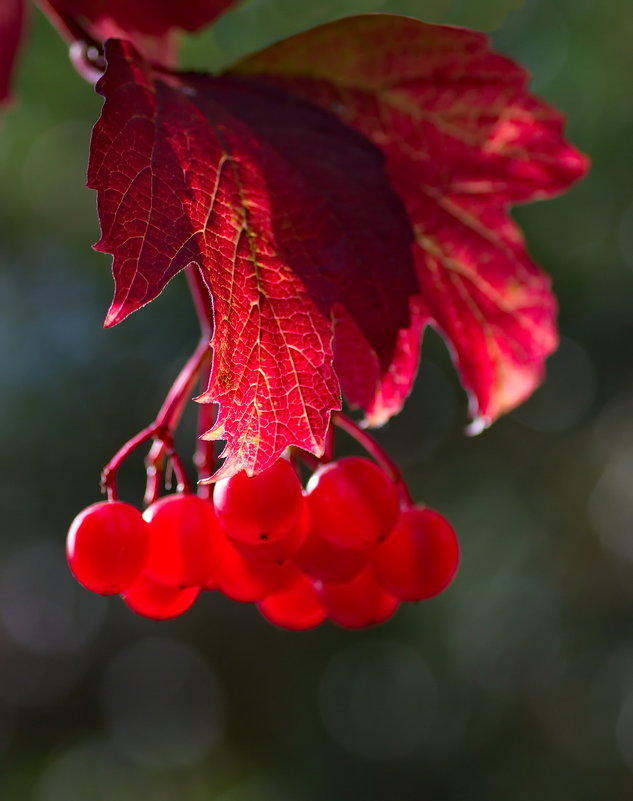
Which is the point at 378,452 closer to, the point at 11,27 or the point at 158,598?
the point at 158,598

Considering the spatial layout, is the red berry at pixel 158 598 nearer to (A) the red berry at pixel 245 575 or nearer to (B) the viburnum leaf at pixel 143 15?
(A) the red berry at pixel 245 575

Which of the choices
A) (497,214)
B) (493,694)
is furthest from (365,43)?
(493,694)

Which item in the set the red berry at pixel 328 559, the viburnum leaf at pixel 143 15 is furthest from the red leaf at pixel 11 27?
the red berry at pixel 328 559

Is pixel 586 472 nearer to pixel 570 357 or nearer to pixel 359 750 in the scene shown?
pixel 570 357

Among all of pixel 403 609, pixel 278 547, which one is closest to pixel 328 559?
pixel 278 547

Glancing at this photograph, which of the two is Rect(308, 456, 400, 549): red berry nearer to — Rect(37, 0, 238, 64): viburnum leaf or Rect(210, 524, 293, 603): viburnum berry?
Rect(210, 524, 293, 603): viburnum berry
